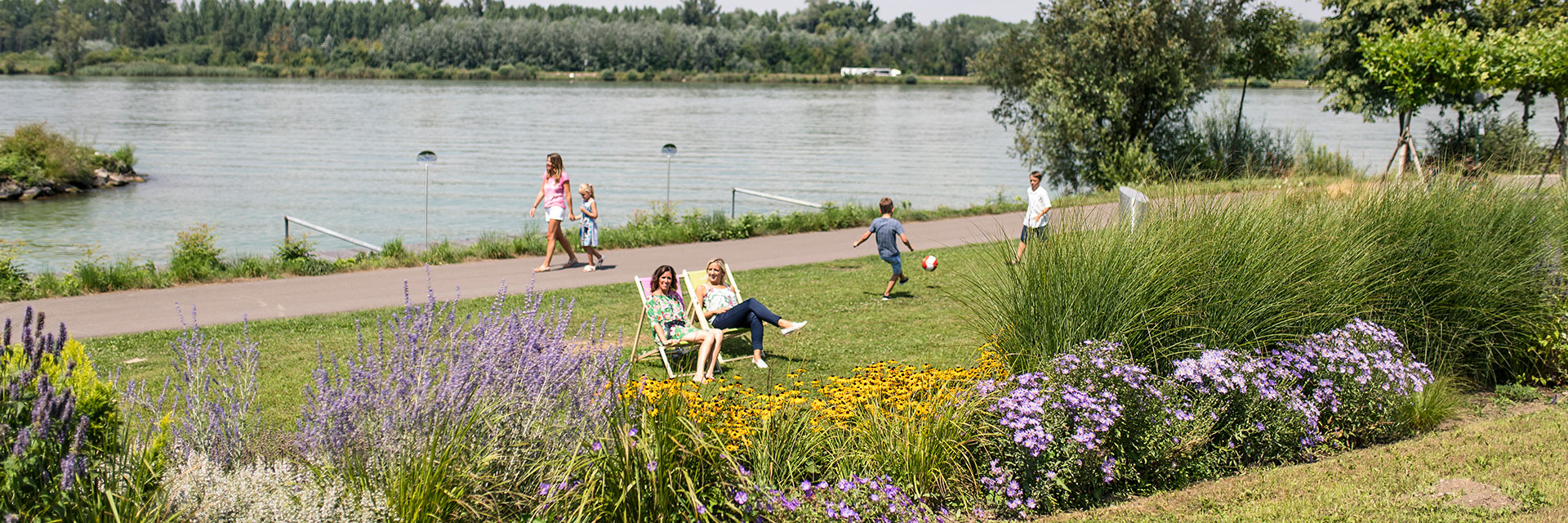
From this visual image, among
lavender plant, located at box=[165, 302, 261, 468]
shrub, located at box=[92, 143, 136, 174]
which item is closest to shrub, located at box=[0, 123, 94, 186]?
shrub, located at box=[92, 143, 136, 174]

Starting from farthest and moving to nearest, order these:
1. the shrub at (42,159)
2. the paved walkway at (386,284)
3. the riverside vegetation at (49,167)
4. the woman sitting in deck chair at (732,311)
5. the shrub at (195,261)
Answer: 1. the shrub at (42,159)
2. the riverside vegetation at (49,167)
3. the shrub at (195,261)
4. the paved walkway at (386,284)
5. the woman sitting in deck chair at (732,311)

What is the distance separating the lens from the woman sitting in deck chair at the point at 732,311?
8.55 meters

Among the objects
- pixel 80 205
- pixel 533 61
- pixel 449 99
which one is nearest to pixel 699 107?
pixel 449 99

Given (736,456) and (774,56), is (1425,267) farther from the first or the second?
(774,56)

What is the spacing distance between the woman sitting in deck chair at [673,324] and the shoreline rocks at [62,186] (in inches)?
1132

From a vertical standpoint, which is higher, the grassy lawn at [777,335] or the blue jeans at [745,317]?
the blue jeans at [745,317]

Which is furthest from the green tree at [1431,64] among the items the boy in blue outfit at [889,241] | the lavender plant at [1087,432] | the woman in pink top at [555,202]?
the lavender plant at [1087,432]

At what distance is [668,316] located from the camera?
8.48 metres

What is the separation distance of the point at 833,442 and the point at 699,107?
6546 centimetres

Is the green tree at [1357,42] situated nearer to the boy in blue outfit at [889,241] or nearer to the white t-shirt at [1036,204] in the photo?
the white t-shirt at [1036,204]

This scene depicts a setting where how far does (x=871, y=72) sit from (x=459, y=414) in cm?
13036

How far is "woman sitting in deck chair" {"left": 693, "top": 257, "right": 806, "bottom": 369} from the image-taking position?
28.1ft

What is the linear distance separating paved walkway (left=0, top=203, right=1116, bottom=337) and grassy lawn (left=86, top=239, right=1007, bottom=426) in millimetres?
436

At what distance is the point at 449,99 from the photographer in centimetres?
7581
